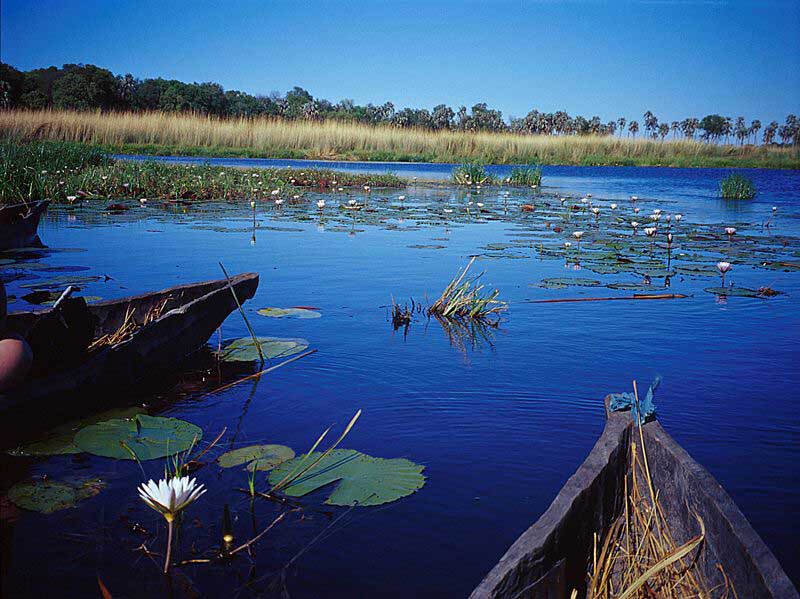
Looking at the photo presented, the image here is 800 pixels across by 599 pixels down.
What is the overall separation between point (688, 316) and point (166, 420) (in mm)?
3891

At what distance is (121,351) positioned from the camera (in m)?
3.15

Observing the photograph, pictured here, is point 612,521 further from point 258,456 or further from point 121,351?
point 121,351

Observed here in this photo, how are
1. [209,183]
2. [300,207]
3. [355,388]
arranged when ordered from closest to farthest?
[355,388]
[300,207]
[209,183]

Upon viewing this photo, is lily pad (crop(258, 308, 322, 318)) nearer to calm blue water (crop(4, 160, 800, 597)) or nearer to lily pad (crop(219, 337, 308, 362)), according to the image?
calm blue water (crop(4, 160, 800, 597))

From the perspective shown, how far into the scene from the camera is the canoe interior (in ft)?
4.43

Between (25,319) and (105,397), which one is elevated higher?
(25,319)

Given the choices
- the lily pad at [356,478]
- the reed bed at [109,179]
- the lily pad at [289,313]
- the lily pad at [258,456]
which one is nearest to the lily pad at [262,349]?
the lily pad at [289,313]

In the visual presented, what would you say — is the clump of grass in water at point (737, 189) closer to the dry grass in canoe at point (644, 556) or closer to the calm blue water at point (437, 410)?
the calm blue water at point (437, 410)

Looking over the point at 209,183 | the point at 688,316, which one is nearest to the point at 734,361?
the point at 688,316

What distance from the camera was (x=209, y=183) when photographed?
1370 centimetres

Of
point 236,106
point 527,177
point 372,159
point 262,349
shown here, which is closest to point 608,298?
point 262,349

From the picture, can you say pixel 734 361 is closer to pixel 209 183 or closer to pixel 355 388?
pixel 355 388

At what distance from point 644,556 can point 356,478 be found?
104 centimetres

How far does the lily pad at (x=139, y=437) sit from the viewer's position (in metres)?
2.63
